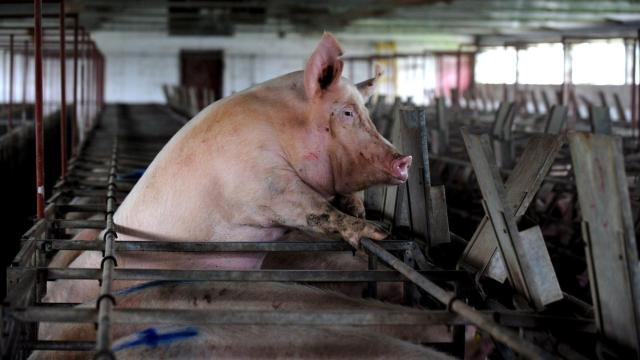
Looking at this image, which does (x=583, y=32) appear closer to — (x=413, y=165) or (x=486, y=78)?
(x=486, y=78)

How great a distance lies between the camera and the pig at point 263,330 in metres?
2.45

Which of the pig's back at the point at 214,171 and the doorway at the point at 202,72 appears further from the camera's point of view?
the doorway at the point at 202,72

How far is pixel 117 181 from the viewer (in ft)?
18.6

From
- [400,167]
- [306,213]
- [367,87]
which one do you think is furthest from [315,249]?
[367,87]

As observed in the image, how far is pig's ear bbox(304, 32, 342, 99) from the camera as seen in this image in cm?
336

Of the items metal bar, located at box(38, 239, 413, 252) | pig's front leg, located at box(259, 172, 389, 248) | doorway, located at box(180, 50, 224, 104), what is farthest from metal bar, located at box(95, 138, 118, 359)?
doorway, located at box(180, 50, 224, 104)

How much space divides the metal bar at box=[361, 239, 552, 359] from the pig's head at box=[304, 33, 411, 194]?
1.94 ft

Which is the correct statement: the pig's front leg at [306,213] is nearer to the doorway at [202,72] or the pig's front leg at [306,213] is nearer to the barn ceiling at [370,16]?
the barn ceiling at [370,16]

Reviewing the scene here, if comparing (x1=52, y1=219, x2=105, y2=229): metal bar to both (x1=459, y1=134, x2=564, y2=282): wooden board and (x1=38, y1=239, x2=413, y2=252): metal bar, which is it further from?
(x1=459, y1=134, x2=564, y2=282): wooden board

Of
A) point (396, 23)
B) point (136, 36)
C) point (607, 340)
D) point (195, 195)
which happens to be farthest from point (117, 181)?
point (136, 36)

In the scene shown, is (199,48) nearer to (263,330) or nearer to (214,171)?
(214,171)

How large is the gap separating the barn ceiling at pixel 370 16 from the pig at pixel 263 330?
13446 millimetres

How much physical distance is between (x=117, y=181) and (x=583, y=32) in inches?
810

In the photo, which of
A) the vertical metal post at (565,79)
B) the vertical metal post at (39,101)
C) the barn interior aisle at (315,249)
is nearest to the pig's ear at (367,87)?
the barn interior aisle at (315,249)
